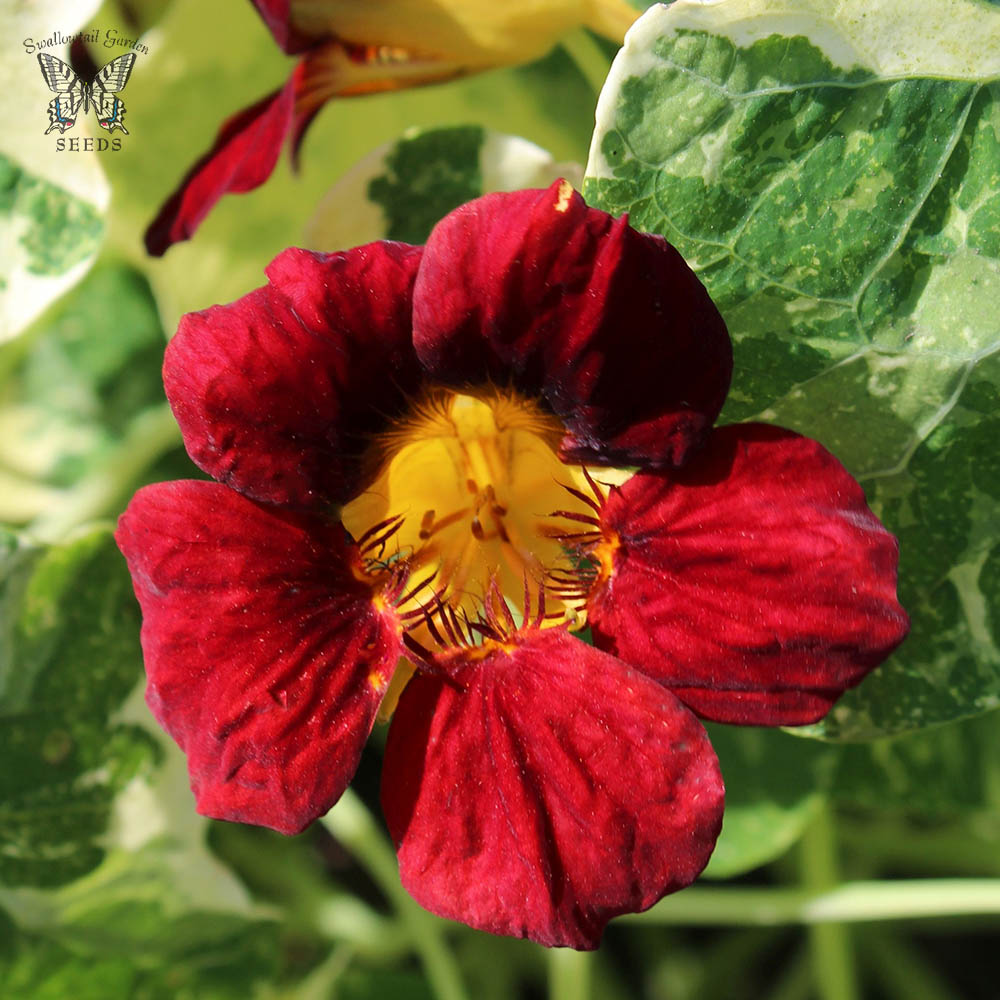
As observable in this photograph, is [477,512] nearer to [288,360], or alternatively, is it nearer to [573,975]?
[288,360]

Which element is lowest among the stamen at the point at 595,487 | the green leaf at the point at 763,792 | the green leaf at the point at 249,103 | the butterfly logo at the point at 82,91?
the green leaf at the point at 763,792

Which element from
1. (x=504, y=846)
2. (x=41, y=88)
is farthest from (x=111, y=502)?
(x=504, y=846)

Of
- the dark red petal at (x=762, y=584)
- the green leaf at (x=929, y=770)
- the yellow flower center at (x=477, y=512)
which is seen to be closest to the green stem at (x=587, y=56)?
the yellow flower center at (x=477, y=512)

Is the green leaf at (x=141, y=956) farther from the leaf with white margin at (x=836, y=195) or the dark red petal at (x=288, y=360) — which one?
the leaf with white margin at (x=836, y=195)

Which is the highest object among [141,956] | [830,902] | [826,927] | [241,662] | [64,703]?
[241,662]

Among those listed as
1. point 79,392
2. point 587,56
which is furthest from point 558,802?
point 79,392
